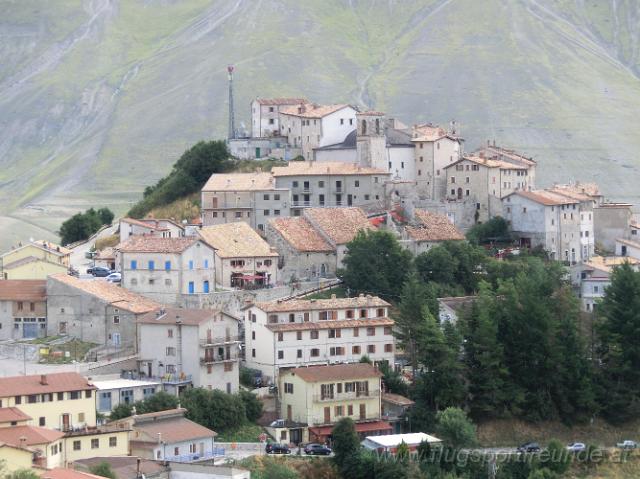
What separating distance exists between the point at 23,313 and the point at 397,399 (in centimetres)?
→ 1758

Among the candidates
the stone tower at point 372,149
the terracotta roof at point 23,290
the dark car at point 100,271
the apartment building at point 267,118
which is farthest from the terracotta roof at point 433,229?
the terracotta roof at point 23,290

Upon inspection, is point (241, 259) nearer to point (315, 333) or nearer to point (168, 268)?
point (168, 268)

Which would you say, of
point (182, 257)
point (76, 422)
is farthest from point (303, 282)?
point (76, 422)

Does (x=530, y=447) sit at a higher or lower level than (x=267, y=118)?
lower

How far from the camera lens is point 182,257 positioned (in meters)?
92.5

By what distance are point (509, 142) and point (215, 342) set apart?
309 feet

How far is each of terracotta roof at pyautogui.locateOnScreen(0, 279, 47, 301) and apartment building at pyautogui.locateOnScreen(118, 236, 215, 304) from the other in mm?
3925

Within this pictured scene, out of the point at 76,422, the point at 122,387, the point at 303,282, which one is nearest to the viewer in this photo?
the point at 76,422

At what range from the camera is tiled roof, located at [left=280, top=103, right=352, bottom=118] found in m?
118

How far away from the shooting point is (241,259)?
9706cm

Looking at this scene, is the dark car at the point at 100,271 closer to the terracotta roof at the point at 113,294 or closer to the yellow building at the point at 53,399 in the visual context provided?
the terracotta roof at the point at 113,294

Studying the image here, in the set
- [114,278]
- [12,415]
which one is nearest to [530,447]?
[12,415]

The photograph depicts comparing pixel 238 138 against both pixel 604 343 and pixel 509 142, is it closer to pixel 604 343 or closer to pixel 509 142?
pixel 604 343

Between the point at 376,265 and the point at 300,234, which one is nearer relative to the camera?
the point at 376,265
